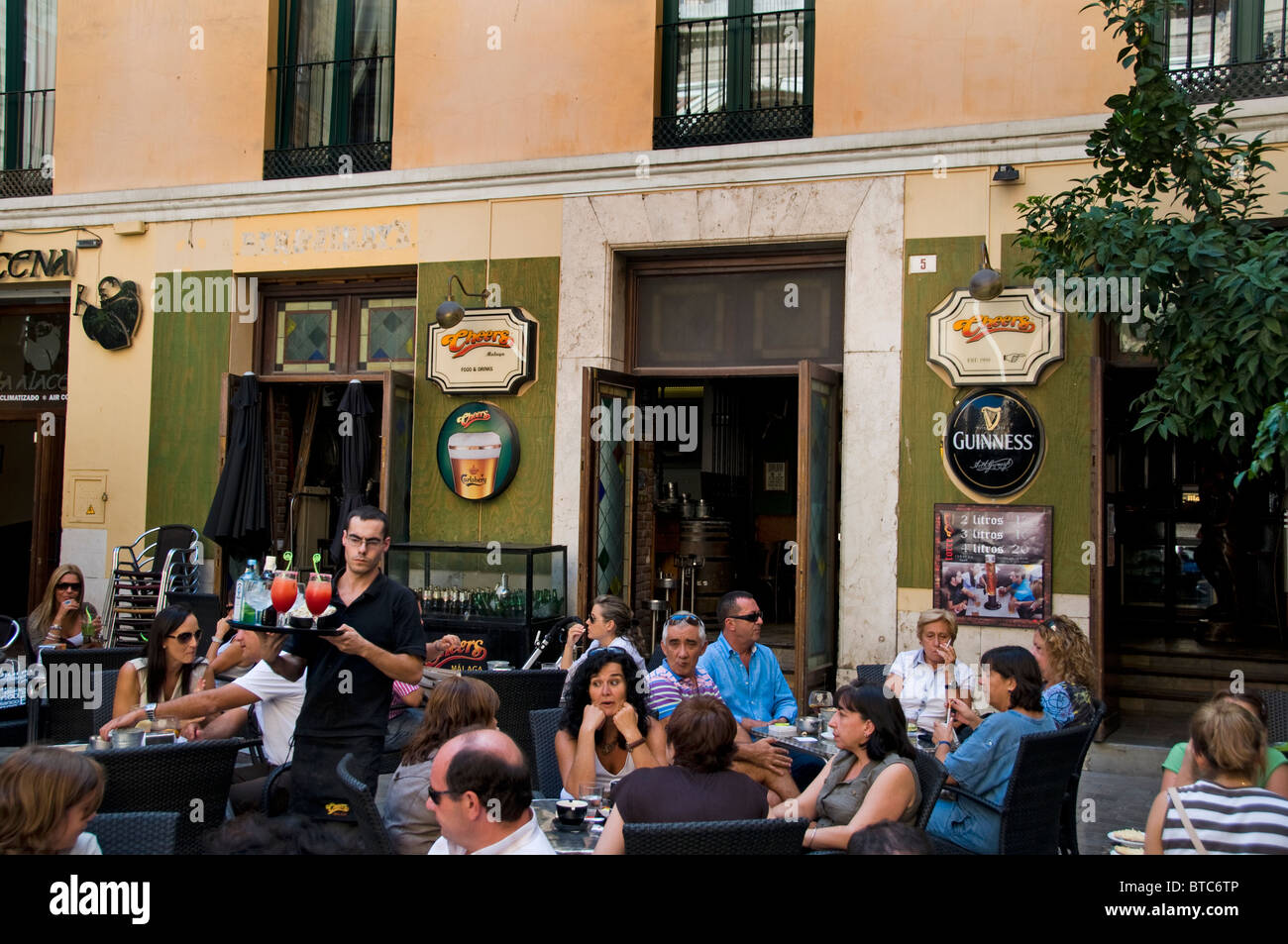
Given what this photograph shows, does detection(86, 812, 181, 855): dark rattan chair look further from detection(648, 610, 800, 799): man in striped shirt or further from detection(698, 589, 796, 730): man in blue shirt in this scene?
detection(698, 589, 796, 730): man in blue shirt

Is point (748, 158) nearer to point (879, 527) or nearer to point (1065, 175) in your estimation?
point (1065, 175)

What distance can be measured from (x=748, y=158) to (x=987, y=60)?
2046mm

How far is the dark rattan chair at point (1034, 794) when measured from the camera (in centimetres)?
533

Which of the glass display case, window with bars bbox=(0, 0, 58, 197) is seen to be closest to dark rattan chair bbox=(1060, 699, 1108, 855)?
the glass display case

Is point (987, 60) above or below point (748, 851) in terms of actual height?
above

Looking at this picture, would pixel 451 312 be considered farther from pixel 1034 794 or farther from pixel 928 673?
pixel 1034 794

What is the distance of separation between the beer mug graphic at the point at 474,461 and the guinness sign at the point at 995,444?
3992mm

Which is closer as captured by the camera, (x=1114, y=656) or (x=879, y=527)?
(x=879, y=527)

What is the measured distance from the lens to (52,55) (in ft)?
44.1

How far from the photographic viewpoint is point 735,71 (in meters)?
10.8

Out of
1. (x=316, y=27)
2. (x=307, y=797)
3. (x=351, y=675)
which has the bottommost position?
(x=307, y=797)

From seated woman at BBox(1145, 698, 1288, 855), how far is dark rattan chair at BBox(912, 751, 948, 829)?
841 millimetres

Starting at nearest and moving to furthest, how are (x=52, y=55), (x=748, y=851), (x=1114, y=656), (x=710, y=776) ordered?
(x=748, y=851), (x=710, y=776), (x=1114, y=656), (x=52, y=55)
